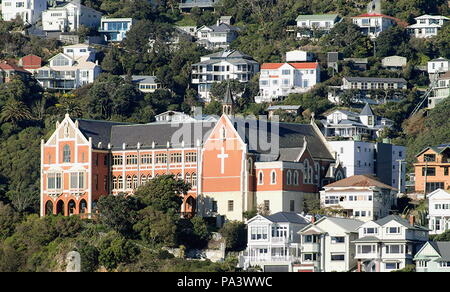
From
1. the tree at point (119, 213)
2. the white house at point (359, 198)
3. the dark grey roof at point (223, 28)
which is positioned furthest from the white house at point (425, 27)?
the tree at point (119, 213)

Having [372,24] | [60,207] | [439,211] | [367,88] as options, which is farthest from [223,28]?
[439,211]

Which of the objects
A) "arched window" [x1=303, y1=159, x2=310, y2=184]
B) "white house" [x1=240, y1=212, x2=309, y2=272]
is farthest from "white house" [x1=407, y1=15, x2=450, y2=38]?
"white house" [x1=240, y1=212, x2=309, y2=272]

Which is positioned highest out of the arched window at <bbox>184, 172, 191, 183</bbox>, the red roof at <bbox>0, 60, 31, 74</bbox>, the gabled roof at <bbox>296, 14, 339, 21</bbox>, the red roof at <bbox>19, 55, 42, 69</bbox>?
the gabled roof at <bbox>296, 14, 339, 21</bbox>

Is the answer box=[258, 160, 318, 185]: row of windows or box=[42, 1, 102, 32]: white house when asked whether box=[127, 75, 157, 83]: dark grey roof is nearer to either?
box=[42, 1, 102, 32]: white house

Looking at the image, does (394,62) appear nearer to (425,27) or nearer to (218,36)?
(425,27)

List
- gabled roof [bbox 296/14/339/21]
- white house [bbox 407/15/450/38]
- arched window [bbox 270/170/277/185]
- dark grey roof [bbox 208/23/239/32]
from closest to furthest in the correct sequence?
1. arched window [bbox 270/170/277/185]
2. white house [bbox 407/15/450/38]
3. gabled roof [bbox 296/14/339/21]
4. dark grey roof [bbox 208/23/239/32]

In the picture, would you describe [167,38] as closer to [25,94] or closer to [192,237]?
[25,94]

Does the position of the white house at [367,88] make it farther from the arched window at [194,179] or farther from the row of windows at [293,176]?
the arched window at [194,179]
